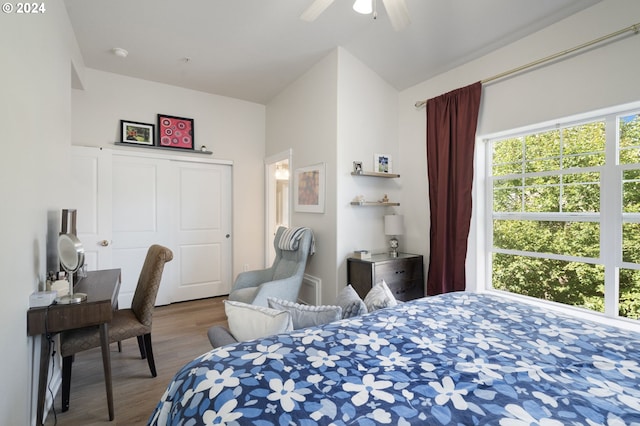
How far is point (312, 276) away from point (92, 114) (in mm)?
3282

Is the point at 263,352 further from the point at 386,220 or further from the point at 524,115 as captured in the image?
the point at 524,115

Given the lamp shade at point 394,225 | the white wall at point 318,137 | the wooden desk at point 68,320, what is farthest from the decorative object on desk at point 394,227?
the wooden desk at point 68,320

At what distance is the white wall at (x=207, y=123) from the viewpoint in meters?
3.55

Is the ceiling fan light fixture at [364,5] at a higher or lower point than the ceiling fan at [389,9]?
higher

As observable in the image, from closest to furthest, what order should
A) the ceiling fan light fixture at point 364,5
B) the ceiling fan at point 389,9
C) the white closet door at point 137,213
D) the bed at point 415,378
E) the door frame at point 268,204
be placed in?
the bed at point 415,378 → the ceiling fan at point 389,9 → the ceiling fan light fixture at point 364,5 → the white closet door at point 137,213 → the door frame at point 268,204

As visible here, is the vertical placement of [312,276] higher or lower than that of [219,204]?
lower

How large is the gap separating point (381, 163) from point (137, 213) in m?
3.14

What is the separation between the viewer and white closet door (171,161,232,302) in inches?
163

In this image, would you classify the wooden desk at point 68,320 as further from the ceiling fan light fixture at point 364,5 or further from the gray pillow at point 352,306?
the ceiling fan light fixture at point 364,5

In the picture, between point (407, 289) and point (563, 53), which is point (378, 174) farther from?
point (563, 53)

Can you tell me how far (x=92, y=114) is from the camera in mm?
3549

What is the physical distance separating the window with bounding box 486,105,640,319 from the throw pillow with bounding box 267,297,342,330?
2.22 meters

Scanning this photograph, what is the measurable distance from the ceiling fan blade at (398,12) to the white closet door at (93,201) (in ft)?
11.4

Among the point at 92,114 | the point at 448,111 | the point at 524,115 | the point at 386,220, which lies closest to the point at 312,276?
the point at 386,220
